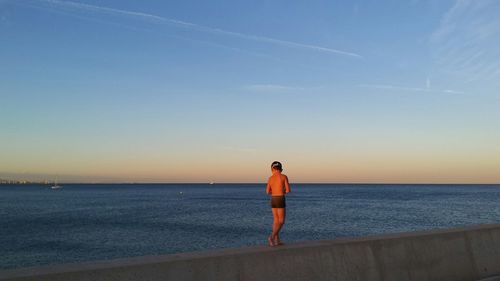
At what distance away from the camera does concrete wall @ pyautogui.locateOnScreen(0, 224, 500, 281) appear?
189 inches

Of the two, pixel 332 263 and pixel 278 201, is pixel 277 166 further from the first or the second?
pixel 332 263

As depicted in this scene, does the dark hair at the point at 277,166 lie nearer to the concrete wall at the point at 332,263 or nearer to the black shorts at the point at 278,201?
the black shorts at the point at 278,201

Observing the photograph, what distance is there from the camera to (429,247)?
286 inches

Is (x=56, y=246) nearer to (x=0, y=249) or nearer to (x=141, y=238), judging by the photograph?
(x=0, y=249)

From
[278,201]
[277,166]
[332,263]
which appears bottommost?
[332,263]

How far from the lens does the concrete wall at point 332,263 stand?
4.80 metres

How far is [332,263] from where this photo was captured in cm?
631

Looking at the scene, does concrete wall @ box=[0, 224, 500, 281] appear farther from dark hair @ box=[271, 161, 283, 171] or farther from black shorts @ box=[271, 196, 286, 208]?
dark hair @ box=[271, 161, 283, 171]

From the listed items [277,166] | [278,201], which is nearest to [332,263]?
[278,201]

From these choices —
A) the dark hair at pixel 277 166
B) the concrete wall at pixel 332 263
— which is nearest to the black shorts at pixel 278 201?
the dark hair at pixel 277 166

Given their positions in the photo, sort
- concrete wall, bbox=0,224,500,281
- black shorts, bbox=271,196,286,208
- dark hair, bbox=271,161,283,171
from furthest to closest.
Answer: dark hair, bbox=271,161,283,171, black shorts, bbox=271,196,286,208, concrete wall, bbox=0,224,500,281

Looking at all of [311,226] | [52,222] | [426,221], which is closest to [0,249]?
[52,222]

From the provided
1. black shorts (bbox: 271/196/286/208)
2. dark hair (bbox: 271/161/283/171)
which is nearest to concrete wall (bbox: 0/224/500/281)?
black shorts (bbox: 271/196/286/208)

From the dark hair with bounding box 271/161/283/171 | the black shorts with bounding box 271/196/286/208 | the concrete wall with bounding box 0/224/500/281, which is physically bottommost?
the concrete wall with bounding box 0/224/500/281
